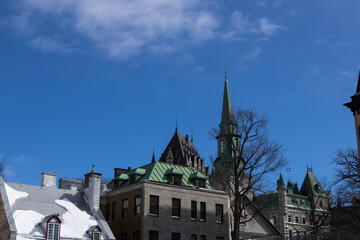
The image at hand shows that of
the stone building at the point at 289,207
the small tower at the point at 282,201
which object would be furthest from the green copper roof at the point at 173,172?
the small tower at the point at 282,201

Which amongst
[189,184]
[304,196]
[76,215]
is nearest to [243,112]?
[189,184]

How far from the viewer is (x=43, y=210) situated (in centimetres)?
3769

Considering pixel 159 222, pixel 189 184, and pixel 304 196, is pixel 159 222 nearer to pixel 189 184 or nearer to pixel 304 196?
pixel 189 184

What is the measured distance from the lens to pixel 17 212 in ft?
118

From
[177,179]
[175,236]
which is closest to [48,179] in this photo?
[177,179]

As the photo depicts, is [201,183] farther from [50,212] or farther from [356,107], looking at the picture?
[356,107]

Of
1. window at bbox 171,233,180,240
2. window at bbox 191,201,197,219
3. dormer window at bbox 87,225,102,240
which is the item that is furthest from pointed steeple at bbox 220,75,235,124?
dormer window at bbox 87,225,102,240

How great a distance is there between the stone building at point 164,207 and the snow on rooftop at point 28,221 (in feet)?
31.0

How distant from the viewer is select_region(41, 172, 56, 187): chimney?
42125mm

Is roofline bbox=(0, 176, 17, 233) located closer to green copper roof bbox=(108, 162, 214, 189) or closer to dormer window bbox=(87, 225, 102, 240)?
dormer window bbox=(87, 225, 102, 240)

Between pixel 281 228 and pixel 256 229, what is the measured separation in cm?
6215

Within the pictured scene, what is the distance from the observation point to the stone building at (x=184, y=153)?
12212 centimetres

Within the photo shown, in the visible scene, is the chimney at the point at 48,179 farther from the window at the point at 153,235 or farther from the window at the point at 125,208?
the window at the point at 153,235

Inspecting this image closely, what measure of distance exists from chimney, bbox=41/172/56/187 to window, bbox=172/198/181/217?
1077 centimetres
